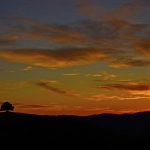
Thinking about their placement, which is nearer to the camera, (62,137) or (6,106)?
(62,137)

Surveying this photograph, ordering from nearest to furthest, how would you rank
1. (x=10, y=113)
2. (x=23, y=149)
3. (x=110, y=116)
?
(x=23, y=149) < (x=10, y=113) < (x=110, y=116)

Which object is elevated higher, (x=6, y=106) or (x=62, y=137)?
(x=6, y=106)

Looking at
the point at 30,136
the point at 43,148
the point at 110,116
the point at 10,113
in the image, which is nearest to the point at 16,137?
the point at 30,136

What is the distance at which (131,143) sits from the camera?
53750 millimetres

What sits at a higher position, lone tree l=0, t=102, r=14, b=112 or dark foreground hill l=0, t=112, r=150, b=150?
lone tree l=0, t=102, r=14, b=112

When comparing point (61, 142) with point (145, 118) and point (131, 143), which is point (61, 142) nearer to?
point (131, 143)

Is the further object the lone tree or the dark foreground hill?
the lone tree

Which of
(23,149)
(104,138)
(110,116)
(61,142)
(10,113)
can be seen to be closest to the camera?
(23,149)

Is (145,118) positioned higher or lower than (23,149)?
higher

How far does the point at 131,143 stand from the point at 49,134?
36.9 ft

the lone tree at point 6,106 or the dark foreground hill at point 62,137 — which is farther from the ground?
the lone tree at point 6,106

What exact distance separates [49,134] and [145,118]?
348ft

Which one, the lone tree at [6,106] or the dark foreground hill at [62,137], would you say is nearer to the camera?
the dark foreground hill at [62,137]

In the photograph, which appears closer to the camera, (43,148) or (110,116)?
(43,148)
